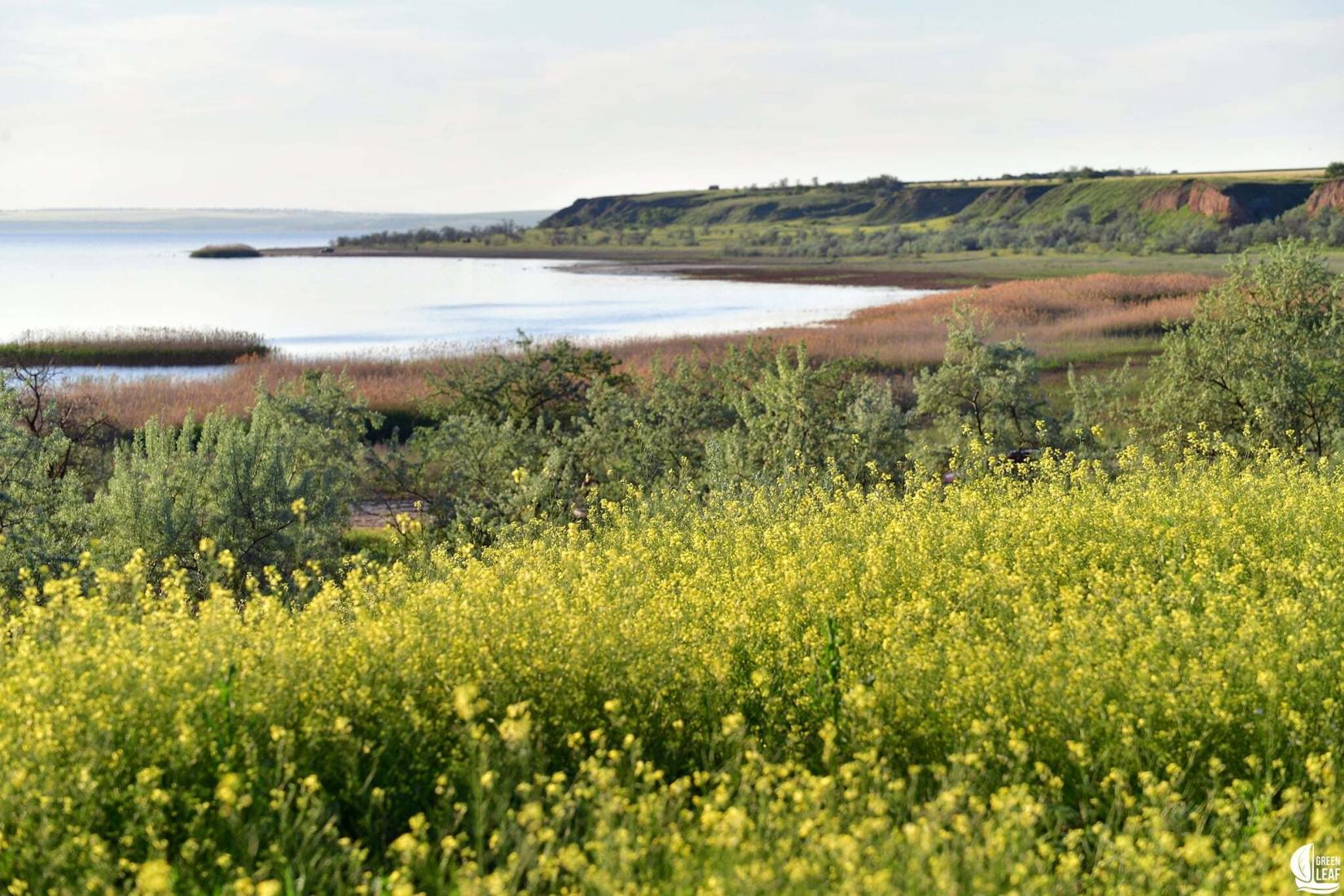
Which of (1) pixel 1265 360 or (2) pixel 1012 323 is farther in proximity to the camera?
(2) pixel 1012 323

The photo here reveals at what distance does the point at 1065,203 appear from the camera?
16200cm

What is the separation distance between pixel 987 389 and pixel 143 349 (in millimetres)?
32381

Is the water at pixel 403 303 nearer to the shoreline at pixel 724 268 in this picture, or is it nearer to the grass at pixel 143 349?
the grass at pixel 143 349

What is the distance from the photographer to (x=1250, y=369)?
17.3 metres

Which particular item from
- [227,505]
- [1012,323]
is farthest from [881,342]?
[227,505]

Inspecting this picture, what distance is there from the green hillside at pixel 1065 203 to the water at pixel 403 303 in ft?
252

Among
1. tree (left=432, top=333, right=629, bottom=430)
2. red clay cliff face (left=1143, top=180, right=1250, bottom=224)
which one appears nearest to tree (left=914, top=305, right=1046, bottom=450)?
tree (left=432, top=333, right=629, bottom=430)

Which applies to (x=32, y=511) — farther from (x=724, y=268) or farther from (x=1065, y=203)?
(x=1065, y=203)

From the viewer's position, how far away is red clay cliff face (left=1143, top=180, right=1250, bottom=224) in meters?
132

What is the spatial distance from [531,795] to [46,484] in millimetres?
9118

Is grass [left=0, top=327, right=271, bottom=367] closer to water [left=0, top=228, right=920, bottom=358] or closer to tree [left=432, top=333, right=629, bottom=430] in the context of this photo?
water [left=0, top=228, right=920, bottom=358]

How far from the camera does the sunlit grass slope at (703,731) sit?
15.6 ft

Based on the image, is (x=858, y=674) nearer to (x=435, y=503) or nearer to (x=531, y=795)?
(x=531, y=795)

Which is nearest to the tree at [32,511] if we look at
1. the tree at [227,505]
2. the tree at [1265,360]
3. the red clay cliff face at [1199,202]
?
the tree at [227,505]
